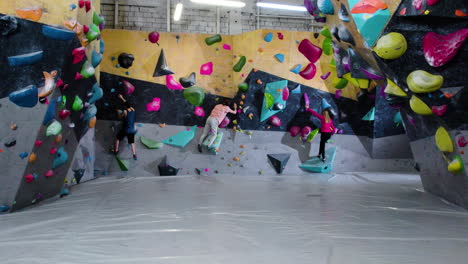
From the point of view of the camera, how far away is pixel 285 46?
19.6ft

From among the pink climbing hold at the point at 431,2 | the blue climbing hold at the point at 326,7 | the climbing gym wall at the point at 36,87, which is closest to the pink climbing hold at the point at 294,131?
the blue climbing hold at the point at 326,7

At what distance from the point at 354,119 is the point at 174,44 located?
329 cm

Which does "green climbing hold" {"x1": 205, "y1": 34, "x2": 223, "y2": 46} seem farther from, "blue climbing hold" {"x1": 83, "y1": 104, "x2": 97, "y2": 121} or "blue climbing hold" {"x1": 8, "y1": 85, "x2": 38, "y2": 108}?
"blue climbing hold" {"x1": 8, "y1": 85, "x2": 38, "y2": 108}

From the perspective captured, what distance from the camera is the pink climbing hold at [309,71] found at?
19.9 ft

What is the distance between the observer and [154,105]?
5.73 m

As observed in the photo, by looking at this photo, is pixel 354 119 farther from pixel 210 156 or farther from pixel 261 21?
pixel 261 21

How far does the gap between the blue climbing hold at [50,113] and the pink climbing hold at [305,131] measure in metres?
4.22

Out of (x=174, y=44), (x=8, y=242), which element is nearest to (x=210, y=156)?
(x=174, y=44)

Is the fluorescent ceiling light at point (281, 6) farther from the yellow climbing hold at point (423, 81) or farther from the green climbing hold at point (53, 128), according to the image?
the green climbing hold at point (53, 128)

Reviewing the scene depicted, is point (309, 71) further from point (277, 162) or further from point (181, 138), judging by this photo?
point (181, 138)

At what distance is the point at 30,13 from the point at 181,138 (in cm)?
356

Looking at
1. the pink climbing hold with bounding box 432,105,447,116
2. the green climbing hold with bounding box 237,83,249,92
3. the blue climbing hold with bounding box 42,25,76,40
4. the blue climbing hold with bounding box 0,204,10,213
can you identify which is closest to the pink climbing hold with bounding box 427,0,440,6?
the pink climbing hold with bounding box 432,105,447,116

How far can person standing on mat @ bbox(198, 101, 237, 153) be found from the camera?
568 cm

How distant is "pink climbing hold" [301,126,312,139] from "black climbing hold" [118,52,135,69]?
2.95 meters
